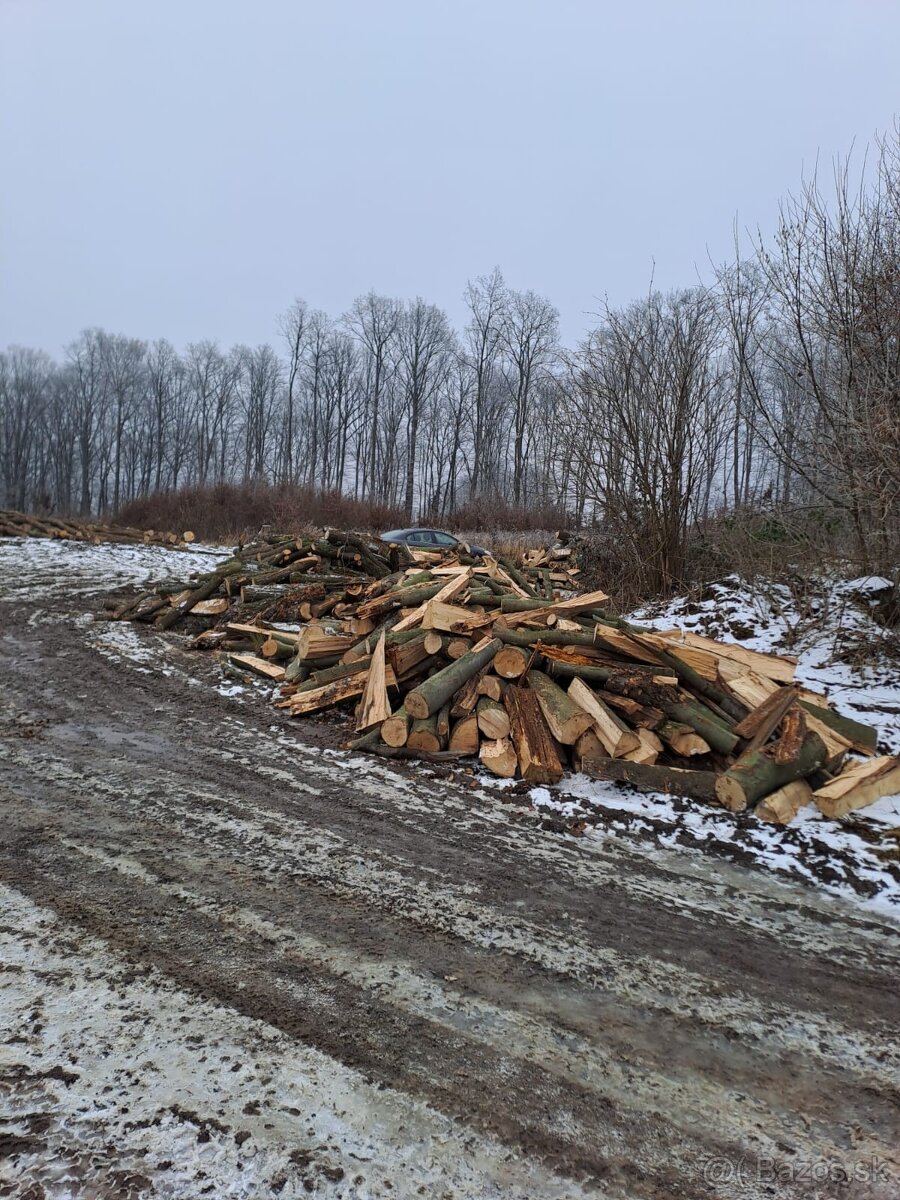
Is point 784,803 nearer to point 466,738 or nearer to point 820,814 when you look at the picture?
point 820,814

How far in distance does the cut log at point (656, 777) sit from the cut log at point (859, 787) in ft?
2.52

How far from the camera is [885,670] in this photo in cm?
736

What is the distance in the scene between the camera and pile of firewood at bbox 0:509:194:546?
21578 mm

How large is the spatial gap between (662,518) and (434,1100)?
10514 mm

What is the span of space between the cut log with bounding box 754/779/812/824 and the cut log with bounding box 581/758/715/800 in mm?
359

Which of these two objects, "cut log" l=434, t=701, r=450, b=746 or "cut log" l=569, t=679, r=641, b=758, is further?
"cut log" l=434, t=701, r=450, b=746

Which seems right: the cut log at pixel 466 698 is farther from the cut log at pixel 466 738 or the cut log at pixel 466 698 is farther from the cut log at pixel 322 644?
the cut log at pixel 322 644

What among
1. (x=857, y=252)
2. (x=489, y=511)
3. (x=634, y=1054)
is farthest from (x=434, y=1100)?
(x=489, y=511)

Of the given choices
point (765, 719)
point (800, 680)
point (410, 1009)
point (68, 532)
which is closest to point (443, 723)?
point (765, 719)

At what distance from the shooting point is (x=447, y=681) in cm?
606

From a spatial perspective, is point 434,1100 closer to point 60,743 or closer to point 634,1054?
point 634,1054

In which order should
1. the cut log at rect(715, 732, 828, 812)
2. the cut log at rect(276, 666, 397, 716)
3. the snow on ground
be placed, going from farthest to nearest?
1. the cut log at rect(276, 666, 397, 716)
2. the cut log at rect(715, 732, 828, 812)
3. the snow on ground

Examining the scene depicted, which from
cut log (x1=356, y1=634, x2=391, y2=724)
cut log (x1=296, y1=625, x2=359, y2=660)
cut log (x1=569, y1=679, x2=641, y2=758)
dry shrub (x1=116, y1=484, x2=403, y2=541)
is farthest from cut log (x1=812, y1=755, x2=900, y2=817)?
dry shrub (x1=116, y1=484, x2=403, y2=541)

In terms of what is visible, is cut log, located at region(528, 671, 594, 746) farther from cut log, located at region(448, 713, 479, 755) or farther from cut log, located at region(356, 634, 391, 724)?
cut log, located at region(356, 634, 391, 724)
